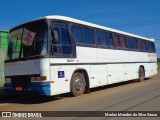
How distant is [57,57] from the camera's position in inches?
450

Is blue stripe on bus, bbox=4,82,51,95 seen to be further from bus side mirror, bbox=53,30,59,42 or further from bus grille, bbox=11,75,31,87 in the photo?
bus side mirror, bbox=53,30,59,42

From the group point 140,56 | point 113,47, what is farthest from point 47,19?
point 140,56

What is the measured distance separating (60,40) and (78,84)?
6.73 ft

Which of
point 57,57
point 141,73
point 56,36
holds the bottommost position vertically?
point 141,73

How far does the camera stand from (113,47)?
16391mm

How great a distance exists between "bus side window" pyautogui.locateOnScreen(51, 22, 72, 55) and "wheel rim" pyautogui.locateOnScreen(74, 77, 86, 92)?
1.22 metres

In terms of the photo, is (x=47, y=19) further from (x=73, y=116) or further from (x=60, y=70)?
(x=73, y=116)

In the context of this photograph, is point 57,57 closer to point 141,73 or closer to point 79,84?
point 79,84

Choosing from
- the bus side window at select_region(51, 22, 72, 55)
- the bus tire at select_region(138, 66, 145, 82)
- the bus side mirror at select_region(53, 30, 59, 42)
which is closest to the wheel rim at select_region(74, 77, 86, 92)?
the bus side window at select_region(51, 22, 72, 55)

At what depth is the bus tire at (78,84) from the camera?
40.5ft

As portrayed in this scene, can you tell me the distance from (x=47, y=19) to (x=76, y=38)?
6.29 feet

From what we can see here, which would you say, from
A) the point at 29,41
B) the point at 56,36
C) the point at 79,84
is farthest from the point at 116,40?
the point at 29,41

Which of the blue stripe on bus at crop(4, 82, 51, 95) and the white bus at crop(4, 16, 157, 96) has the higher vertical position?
the white bus at crop(4, 16, 157, 96)

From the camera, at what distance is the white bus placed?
11.1 meters
